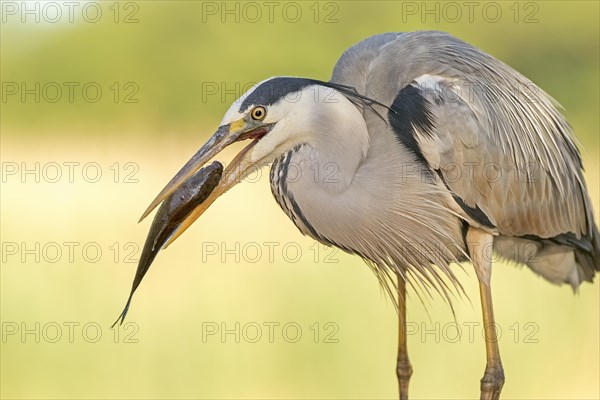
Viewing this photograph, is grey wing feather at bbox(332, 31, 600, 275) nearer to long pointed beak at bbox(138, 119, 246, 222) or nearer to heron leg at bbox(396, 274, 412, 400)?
heron leg at bbox(396, 274, 412, 400)

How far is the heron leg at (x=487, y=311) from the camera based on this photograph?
3621mm

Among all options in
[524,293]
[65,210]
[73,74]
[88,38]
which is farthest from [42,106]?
[524,293]

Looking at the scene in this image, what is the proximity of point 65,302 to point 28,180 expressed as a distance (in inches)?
98.6

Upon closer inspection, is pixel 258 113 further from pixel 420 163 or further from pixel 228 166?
pixel 420 163

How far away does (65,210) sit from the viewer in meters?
6.64

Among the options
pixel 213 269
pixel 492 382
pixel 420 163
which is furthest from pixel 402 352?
pixel 213 269

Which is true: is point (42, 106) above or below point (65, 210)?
above

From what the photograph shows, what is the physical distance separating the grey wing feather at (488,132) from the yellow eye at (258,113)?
590 millimetres

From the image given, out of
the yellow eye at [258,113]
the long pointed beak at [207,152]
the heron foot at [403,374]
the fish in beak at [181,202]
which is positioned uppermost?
the yellow eye at [258,113]

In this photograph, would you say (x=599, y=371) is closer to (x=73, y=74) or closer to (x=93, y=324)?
(x=93, y=324)

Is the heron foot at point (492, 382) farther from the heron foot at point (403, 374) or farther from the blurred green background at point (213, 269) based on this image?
the heron foot at point (403, 374)

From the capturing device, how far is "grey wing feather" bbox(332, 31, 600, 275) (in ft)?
11.5

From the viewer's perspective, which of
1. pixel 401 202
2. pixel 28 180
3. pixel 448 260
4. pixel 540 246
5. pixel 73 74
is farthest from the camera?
pixel 73 74

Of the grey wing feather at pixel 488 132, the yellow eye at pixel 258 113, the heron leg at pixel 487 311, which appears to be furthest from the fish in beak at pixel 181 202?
the heron leg at pixel 487 311
